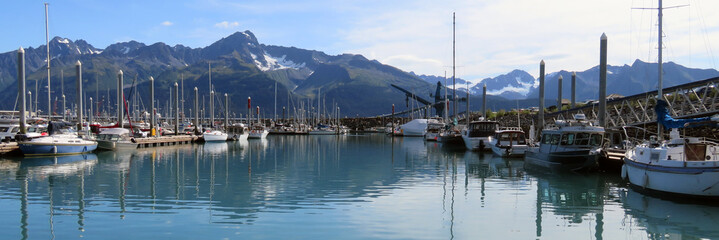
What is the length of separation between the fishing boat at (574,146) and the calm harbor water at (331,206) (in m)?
1.12

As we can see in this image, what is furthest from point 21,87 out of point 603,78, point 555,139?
point 603,78

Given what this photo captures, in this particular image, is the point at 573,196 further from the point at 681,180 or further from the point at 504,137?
the point at 504,137

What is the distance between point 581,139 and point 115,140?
1919 inches

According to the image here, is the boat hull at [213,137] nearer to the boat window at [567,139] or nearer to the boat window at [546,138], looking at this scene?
the boat window at [546,138]

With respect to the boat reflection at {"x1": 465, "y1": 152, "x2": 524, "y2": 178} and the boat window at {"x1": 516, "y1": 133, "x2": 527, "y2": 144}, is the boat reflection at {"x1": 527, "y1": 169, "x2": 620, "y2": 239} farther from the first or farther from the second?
the boat window at {"x1": 516, "y1": 133, "x2": 527, "y2": 144}

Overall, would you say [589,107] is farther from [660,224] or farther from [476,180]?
[660,224]

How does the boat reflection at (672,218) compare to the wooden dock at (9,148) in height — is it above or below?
below

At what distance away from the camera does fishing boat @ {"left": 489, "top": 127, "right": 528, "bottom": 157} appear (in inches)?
1992

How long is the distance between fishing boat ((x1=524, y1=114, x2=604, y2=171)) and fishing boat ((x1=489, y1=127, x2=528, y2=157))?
40.6 ft

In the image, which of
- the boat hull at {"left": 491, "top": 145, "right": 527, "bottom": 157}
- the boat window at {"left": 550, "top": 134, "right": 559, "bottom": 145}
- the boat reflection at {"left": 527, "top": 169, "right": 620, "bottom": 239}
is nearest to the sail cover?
the boat reflection at {"left": 527, "top": 169, "right": 620, "bottom": 239}

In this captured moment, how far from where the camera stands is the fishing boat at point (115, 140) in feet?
188

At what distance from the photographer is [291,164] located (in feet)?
150

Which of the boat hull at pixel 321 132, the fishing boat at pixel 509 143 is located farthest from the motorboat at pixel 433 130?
the fishing boat at pixel 509 143

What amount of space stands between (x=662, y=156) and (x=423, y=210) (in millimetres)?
11463
